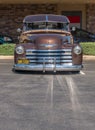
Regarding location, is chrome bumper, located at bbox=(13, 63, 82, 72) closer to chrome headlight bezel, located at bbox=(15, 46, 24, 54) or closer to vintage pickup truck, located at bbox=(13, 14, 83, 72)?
vintage pickup truck, located at bbox=(13, 14, 83, 72)

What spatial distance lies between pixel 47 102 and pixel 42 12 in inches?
855

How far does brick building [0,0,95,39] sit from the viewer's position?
3098 cm

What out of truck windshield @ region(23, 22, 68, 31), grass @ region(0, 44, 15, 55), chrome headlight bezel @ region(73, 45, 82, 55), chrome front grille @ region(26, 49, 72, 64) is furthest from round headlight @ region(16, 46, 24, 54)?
grass @ region(0, 44, 15, 55)

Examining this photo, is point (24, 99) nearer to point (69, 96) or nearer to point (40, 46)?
point (69, 96)

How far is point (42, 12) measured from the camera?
102 feet

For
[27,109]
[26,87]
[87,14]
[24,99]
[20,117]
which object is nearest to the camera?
[20,117]

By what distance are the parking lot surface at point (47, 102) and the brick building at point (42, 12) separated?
1642 cm

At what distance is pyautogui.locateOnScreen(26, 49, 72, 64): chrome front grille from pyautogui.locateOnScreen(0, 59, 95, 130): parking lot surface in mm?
508

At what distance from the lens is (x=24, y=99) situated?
1020cm

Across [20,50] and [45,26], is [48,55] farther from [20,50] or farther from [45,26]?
[45,26]

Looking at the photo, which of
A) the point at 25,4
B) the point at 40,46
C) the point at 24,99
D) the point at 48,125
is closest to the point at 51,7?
the point at 25,4

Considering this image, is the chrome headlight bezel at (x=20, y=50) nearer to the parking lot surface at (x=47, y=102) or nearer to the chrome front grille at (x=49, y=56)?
the chrome front grille at (x=49, y=56)

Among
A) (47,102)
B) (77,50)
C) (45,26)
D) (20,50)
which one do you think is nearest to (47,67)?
(20,50)

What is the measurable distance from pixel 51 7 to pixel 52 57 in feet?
54.1
